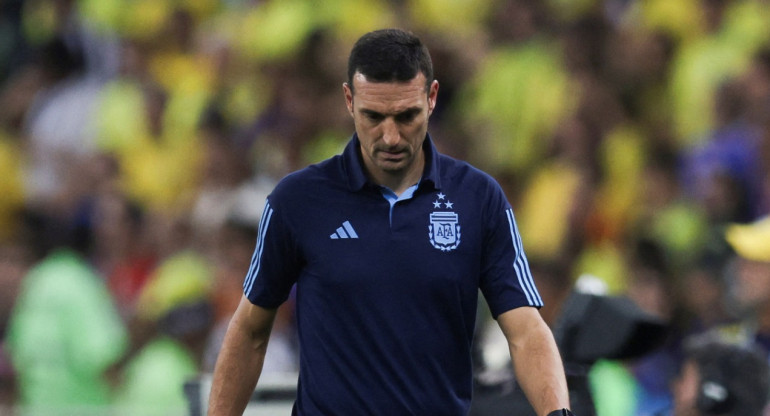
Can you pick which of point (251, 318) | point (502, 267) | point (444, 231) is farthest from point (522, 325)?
point (251, 318)

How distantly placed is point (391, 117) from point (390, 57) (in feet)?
0.55

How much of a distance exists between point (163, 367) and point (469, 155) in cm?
217

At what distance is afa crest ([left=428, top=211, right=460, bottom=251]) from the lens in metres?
4.12

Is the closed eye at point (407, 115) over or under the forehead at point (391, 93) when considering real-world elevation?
under

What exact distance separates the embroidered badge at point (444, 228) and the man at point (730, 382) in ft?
4.91

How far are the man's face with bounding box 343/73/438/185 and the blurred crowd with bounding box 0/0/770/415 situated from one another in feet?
8.69

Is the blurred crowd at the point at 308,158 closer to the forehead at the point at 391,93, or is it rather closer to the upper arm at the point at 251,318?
the upper arm at the point at 251,318

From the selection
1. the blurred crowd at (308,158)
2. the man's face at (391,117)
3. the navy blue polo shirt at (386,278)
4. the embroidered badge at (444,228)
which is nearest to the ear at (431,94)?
the man's face at (391,117)

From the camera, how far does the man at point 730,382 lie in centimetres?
511

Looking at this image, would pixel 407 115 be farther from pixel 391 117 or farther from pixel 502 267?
pixel 502 267

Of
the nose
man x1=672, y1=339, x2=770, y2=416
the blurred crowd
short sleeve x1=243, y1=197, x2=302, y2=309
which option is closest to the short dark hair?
the nose

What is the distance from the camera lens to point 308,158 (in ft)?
30.2

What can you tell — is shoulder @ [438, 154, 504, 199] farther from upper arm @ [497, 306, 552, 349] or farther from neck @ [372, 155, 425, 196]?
upper arm @ [497, 306, 552, 349]

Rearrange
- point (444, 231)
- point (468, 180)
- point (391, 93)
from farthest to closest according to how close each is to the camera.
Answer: point (468, 180) < point (444, 231) < point (391, 93)
